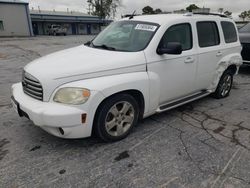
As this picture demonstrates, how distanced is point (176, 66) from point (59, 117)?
2101 mm

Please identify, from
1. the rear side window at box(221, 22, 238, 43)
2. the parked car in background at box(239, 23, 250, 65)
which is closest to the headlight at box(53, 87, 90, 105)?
the rear side window at box(221, 22, 238, 43)

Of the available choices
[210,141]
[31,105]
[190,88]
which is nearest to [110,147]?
[31,105]

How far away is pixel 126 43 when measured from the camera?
3.71 meters

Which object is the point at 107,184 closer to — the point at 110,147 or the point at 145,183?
the point at 145,183

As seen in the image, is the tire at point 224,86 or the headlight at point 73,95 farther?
the tire at point 224,86

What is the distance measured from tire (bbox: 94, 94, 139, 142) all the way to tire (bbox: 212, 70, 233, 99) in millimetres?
2590

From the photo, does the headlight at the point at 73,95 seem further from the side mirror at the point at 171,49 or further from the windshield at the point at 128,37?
the side mirror at the point at 171,49

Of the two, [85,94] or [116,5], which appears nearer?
[85,94]

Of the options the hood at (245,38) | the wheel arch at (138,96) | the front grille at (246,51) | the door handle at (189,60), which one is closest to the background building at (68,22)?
the hood at (245,38)

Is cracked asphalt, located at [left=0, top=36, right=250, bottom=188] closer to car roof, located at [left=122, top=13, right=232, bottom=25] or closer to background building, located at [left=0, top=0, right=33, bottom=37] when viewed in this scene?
car roof, located at [left=122, top=13, right=232, bottom=25]

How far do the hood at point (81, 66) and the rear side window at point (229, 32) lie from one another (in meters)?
2.54

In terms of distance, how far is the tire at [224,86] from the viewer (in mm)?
5168

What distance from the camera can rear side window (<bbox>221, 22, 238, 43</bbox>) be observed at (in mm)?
4946

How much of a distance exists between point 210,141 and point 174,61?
1.37 meters
